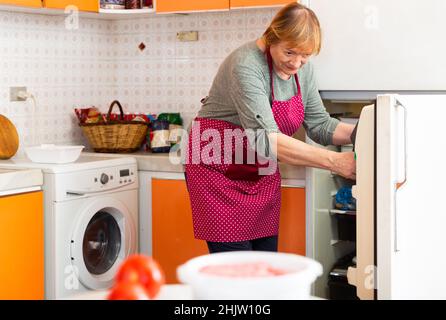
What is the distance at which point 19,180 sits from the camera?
296 centimetres

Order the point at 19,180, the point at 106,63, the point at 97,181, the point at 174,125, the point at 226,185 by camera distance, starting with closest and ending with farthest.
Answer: the point at 226,185 < the point at 19,180 < the point at 97,181 < the point at 174,125 < the point at 106,63

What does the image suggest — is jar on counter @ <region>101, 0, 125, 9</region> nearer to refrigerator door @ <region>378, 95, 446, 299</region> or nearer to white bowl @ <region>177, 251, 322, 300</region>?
refrigerator door @ <region>378, 95, 446, 299</region>

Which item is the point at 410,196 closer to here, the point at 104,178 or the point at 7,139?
the point at 104,178

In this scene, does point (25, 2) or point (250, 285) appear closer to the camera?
point (250, 285)

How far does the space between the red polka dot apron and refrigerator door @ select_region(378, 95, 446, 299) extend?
1.87ft

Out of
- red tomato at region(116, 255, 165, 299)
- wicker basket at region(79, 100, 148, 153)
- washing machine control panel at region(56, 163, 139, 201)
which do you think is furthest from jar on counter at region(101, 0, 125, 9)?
red tomato at region(116, 255, 165, 299)

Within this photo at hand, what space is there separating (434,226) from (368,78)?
751 mm

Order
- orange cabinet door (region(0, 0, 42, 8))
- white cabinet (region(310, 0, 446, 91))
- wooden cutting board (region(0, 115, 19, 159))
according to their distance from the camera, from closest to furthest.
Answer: white cabinet (region(310, 0, 446, 91)) → orange cabinet door (region(0, 0, 42, 8)) → wooden cutting board (region(0, 115, 19, 159))

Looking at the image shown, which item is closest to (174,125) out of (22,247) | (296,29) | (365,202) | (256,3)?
(256,3)

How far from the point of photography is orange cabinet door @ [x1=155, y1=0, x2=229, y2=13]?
334cm

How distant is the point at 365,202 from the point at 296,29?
0.65 metres

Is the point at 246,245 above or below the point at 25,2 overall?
below

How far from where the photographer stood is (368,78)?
2.84 metres

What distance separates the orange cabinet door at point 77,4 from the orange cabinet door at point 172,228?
0.88 meters
